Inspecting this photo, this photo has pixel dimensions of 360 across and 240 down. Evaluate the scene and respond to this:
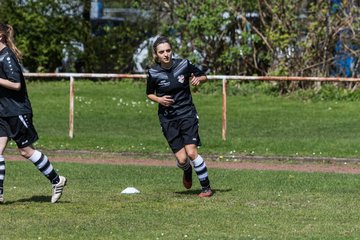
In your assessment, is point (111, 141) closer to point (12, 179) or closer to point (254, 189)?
point (12, 179)

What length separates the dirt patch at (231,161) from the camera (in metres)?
17.4

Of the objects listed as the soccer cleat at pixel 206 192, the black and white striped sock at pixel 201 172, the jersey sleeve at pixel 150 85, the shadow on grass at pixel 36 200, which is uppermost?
the jersey sleeve at pixel 150 85

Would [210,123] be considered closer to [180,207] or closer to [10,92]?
[180,207]

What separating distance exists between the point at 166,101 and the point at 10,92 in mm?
1867

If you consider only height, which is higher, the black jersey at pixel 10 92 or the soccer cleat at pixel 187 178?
the black jersey at pixel 10 92

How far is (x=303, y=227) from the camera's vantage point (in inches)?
410

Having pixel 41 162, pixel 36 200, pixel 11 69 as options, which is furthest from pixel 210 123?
pixel 11 69

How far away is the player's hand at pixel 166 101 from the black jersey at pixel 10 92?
1.60 meters

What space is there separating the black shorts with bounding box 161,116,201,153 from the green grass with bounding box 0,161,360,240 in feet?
2.13

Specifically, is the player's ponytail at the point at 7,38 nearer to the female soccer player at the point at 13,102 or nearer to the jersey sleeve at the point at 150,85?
the female soccer player at the point at 13,102

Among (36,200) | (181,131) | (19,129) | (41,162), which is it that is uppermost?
(19,129)

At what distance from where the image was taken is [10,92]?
38.8ft

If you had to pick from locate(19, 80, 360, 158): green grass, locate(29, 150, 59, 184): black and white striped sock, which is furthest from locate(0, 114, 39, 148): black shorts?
locate(19, 80, 360, 158): green grass

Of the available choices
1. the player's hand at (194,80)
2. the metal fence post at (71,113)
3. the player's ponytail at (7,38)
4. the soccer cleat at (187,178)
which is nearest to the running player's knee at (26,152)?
the player's ponytail at (7,38)
